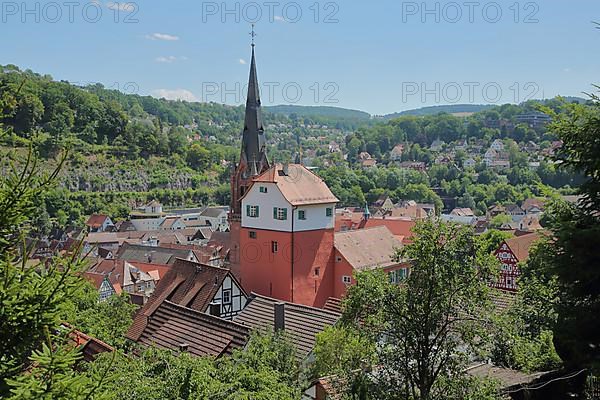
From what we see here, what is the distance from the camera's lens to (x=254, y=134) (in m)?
32.3

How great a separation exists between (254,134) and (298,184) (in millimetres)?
5221

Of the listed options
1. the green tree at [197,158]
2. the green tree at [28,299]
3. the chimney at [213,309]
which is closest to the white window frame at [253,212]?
the chimney at [213,309]

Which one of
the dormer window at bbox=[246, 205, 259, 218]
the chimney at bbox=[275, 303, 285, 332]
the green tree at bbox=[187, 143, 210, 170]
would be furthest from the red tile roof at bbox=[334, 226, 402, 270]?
the green tree at bbox=[187, 143, 210, 170]

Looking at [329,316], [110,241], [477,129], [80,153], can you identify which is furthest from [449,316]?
[477,129]

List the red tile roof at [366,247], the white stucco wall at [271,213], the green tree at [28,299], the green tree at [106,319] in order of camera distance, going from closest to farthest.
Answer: the green tree at [28,299] → the green tree at [106,319] → the white stucco wall at [271,213] → the red tile roof at [366,247]

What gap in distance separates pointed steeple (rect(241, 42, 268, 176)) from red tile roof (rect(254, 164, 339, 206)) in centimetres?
319

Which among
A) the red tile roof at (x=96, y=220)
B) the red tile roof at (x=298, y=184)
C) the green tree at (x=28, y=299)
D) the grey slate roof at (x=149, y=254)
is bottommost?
the red tile roof at (x=96, y=220)

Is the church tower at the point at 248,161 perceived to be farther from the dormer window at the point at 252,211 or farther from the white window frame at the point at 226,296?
the white window frame at the point at 226,296

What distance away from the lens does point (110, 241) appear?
67.6 m

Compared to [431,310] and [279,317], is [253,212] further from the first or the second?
[431,310]

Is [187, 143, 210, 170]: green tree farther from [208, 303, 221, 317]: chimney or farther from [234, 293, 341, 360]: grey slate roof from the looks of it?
[234, 293, 341, 360]: grey slate roof

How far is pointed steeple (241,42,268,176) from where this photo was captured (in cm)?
3209

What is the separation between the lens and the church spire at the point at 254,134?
3209cm

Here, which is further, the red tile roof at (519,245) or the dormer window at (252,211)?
the red tile roof at (519,245)
